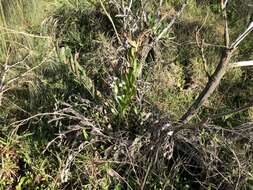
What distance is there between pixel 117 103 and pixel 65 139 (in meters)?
0.25

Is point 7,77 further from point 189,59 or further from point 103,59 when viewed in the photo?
point 189,59

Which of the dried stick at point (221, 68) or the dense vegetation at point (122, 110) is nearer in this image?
the dried stick at point (221, 68)

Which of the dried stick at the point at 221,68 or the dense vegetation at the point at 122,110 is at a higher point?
the dried stick at the point at 221,68

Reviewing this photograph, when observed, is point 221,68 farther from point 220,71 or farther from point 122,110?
point 122,110

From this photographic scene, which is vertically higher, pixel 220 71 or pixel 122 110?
pixel 220 71

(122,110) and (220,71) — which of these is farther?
(122,110)

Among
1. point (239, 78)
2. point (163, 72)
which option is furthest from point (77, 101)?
point (239, 78)

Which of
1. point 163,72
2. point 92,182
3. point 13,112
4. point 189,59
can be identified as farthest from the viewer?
point 189,59

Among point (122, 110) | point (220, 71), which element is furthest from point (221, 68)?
point (122, 110)

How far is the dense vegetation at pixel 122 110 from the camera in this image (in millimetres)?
1650

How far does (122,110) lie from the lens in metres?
1.76

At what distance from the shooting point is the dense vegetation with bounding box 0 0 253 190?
65.0 inches

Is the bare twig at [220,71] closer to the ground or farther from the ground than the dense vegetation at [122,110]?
farther from the ground

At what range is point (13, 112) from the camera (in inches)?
76.9
